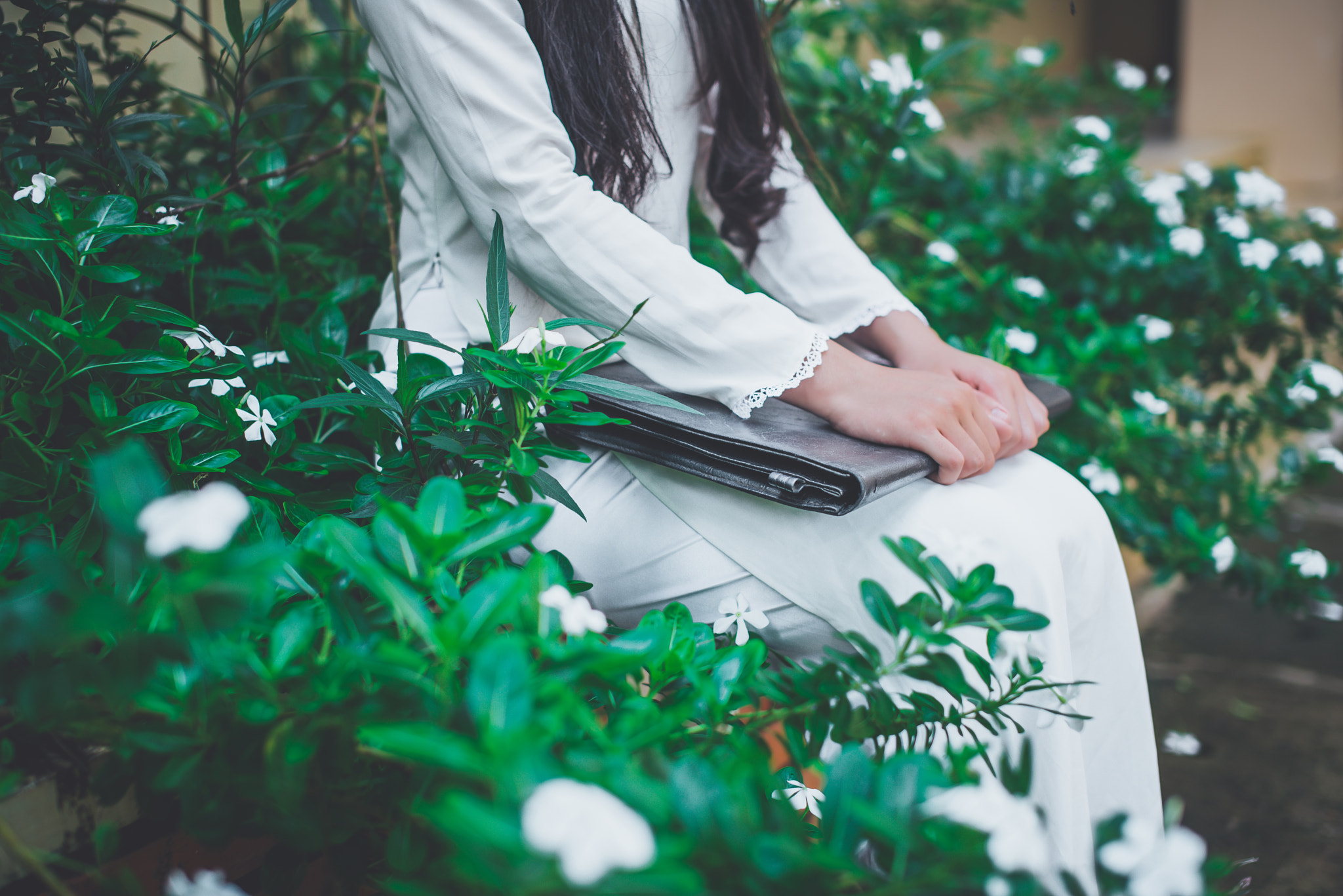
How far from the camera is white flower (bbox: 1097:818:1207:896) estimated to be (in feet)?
1.30

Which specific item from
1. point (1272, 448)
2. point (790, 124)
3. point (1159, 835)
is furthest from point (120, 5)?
point (1272, 448)

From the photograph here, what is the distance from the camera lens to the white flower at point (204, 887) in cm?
42

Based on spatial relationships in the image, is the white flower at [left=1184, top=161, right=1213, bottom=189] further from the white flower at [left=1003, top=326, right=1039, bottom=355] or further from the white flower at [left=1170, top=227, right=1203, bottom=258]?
the white flower at [left=1003, top=326, right=1039, bottom=355]

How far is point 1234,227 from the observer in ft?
5.44

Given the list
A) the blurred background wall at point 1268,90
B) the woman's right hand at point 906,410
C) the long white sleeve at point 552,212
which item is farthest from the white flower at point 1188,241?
the blurred background wall at point 1268,90

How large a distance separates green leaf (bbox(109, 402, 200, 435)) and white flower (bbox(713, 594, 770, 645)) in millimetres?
486

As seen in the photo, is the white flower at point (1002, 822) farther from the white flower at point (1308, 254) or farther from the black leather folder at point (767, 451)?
the white flower at point (1308, 254)

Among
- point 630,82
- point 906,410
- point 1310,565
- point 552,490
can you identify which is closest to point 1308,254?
point 1310,565

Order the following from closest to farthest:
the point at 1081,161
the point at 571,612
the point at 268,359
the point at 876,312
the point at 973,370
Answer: the point at 571,612 < the point at 268,359 < the point at 973,370 < the point at 876,312 < the point at 1081,161

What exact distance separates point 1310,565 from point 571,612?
58.1 inches

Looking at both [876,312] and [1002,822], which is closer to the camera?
[1002,822]

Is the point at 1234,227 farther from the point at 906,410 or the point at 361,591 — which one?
A: the point at 361,591

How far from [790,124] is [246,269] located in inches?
29.6

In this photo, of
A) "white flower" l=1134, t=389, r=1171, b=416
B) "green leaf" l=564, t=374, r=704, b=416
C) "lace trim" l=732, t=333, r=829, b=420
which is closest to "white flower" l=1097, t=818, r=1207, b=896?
"green leaf" l=564, t=374, r=704, b=416
